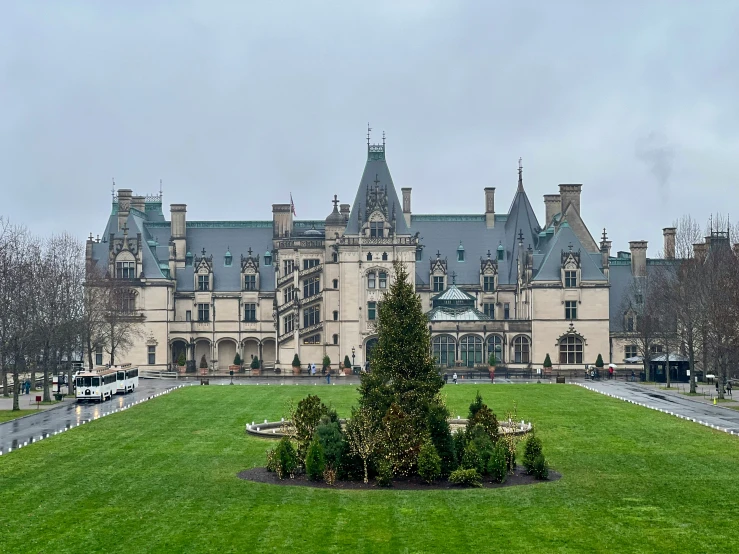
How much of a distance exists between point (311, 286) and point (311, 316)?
3.15 metres

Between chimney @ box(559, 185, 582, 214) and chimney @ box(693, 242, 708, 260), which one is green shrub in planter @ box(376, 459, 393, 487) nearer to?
chimney @ box(693, 242, 708, 260)

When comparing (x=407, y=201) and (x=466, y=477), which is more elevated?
(x=407, y=201)

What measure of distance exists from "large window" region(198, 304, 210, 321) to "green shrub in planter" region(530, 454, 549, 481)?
84.2 m

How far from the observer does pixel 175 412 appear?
63.2m

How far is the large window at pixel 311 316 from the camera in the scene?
364ft

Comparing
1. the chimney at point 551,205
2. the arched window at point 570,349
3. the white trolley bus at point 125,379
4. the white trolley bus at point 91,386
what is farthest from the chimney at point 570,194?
the white trolley bus at point 91,386

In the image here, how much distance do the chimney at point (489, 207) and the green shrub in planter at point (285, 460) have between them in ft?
282

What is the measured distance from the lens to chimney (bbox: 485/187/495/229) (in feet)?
401

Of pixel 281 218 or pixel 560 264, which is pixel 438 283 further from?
pixel 281 218

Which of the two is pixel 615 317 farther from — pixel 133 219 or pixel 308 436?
pixel 308 436

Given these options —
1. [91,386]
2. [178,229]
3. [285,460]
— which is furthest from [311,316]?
[285,460]

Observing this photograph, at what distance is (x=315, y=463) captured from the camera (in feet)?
122

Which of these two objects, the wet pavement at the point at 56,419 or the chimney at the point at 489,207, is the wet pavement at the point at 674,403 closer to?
the chimney at the point at 489,207

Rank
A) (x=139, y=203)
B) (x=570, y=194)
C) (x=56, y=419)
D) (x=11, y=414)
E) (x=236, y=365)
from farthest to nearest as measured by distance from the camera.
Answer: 1. (x=139, y=203)
2. (x=570, y=194)
3. (x=236, y=365)
4. (x=11, y=414)
5. (x=56, y=419)
